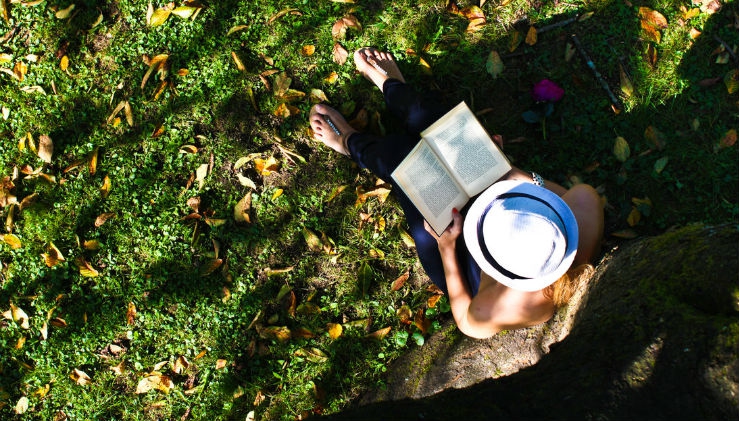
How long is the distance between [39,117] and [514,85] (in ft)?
11.3

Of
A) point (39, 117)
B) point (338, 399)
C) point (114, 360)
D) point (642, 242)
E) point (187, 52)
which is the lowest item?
point (338, 399)

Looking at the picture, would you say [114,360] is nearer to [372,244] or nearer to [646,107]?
[372,244]

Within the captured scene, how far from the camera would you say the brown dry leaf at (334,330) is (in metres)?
3.59

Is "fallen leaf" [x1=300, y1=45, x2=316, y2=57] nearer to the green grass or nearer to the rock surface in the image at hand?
the green grass

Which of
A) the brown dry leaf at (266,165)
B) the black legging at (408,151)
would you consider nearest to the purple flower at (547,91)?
the black legging at (408,151)

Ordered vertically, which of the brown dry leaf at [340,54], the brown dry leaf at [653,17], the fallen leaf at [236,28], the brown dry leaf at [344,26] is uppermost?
the fallen leaf at [236,28]

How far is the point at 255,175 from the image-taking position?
3713 mm

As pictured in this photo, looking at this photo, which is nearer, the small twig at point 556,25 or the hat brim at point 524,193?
the hat brim at point 524,193

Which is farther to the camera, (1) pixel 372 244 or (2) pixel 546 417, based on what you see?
(1) pixel 372 244

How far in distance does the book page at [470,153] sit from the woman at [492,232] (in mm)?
111

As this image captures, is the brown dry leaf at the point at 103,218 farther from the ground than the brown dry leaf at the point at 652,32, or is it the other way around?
the brown dry leaf at the point at 103,218

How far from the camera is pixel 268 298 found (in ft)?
11.9

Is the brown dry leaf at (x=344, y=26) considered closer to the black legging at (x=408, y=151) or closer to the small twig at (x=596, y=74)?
the black legging at (x=408, y=151)

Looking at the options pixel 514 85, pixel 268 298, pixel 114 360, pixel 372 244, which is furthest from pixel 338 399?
pixel 514 85
